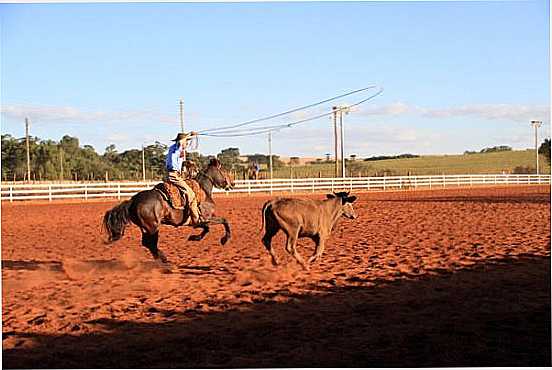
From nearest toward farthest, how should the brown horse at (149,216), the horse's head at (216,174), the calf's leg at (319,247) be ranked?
the calf's leg at (319,247) → the brown horse at (149,216) → the horse's head at (216,174)

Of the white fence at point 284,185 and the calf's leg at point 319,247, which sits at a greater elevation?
the white fence at point 284,185

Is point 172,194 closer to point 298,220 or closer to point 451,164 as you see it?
point 298,220

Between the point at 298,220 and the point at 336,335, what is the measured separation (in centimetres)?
402

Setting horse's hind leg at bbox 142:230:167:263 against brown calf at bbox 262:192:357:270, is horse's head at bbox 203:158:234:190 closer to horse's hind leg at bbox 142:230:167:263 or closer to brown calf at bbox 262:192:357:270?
horse's hind leg at bbox 142:230:167:263

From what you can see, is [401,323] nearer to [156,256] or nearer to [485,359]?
[485,359]

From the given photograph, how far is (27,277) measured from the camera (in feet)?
35.1

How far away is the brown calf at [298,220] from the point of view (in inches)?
416

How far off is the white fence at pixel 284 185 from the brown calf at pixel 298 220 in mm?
26093

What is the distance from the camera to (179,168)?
11.6 meters

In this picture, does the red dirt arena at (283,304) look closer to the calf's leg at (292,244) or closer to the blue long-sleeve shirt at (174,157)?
the calf's leg at (292,244)

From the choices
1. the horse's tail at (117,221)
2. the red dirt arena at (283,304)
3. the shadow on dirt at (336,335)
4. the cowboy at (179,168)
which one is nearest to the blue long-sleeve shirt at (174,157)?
the cowboy at (179,168)

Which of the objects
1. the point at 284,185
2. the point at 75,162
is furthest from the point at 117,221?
the point at 75,162

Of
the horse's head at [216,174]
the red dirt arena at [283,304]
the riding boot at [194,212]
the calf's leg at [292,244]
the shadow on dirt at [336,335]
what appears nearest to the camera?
the shadow on dirt at [336,335]

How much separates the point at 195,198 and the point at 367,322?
5205mm
